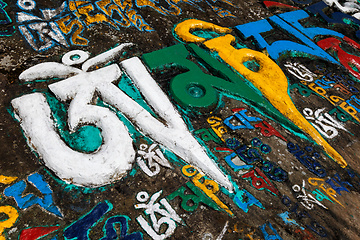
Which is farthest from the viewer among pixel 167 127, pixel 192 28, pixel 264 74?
pixel 192 28

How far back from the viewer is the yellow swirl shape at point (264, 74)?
3721 millimetres

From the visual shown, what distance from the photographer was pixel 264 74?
4.27 metres

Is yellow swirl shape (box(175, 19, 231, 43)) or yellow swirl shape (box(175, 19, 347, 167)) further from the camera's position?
yellow swirl shape (box(175, 19, 231, 43))

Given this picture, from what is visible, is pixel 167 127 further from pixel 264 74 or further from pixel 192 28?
pixel 192 28

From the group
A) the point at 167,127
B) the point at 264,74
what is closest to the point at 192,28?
the point at 264,74

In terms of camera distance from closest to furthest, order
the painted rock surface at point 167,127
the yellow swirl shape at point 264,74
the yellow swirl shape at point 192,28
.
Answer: the painted rock surface at point 167,127
the yellow swirl shape at point 264,74
the yellow swirl shape at point 192,28

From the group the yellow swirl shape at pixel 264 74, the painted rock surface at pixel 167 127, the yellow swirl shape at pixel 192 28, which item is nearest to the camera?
the painted rock surface at pixel 167 127

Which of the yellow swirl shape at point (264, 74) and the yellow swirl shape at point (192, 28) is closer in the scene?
the yellow swirl shape at point (264, 74)

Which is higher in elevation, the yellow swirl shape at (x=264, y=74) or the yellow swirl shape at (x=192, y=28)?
the yellow swirl shape at (x=192, y=28)

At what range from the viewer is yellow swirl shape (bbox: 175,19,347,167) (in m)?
3.72

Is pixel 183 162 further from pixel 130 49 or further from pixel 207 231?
pixel 130 49

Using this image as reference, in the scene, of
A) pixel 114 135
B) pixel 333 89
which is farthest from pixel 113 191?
pixel 333 89

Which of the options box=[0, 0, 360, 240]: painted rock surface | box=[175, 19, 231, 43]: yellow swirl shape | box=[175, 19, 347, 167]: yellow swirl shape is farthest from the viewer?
box=[175, 19, 231, 43]: yellow swirl shape

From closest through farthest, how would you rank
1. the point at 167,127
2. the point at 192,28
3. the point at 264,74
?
the point at 167,127, the point at 264,74, the point at 192,28
